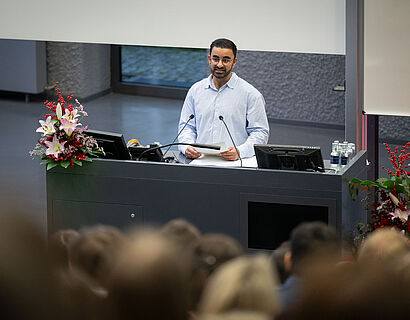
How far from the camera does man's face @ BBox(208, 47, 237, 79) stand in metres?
5.23

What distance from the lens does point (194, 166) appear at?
455cm

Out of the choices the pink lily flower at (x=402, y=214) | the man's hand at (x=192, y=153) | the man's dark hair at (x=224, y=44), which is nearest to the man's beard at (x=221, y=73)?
the man's dark hair at (x=224, y=44)

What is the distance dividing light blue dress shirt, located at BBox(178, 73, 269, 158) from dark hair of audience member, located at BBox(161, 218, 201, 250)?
3.90m

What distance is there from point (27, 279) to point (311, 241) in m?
0.47

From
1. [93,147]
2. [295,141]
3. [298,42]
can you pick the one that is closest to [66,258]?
[93,147]

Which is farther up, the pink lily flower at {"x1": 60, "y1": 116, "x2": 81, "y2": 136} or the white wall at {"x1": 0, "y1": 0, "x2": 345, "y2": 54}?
the white wall at {"x1": 0, "y1": 0, "x2": 345, "y2": 54}

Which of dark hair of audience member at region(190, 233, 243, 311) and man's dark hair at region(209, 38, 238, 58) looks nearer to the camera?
dark hair of audience member at region(190, 233, 243, 311)

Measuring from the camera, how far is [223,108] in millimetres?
5359

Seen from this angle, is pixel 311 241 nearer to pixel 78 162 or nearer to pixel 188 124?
pixel 78 162

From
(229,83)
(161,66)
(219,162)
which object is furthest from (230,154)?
(161,66)

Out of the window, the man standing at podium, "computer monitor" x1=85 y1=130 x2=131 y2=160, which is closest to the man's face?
the man standing at podium

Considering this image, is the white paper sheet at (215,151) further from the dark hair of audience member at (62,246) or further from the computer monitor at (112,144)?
the dark hair of audience member at (62,246)

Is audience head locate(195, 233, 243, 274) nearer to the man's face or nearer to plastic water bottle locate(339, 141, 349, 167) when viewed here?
plastic water bottle locate(339, 141, 349, 167)

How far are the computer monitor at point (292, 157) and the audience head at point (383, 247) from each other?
2923 millimetres
